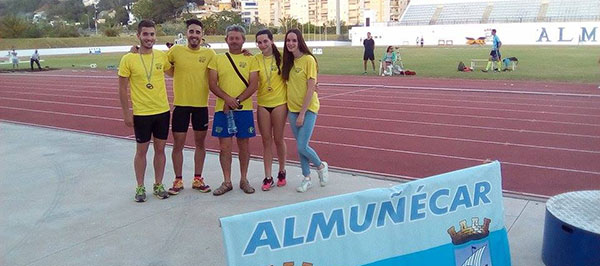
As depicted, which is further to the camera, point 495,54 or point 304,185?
point 495,54

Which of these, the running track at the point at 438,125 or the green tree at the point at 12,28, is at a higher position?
the green tree at the point at 12,28

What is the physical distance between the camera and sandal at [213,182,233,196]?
17.8ft

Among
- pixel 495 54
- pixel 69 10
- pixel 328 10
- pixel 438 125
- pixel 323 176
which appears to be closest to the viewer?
pixel 323 176

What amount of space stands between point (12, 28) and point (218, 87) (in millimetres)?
62677

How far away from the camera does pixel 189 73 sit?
5.20 m

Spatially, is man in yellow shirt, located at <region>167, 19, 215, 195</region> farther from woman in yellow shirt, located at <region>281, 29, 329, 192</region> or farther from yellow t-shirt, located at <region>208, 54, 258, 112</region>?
woman in yellow shirt, located at <region>281, 29, 329, 192</region>

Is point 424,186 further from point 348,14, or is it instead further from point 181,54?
point 348,14

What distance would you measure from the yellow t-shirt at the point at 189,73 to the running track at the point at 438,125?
2.12m

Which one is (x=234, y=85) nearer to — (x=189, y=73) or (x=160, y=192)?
(x=189, y=73)

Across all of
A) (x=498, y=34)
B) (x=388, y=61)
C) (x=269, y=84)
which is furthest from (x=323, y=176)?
(x=498, y=34)

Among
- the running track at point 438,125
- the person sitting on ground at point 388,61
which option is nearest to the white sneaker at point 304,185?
the running track at point 438,125

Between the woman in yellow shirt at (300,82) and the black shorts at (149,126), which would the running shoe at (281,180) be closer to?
the woman in yellow shirt at (300,82)

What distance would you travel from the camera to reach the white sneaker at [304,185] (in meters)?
5.46

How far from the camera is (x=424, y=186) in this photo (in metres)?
2.99
